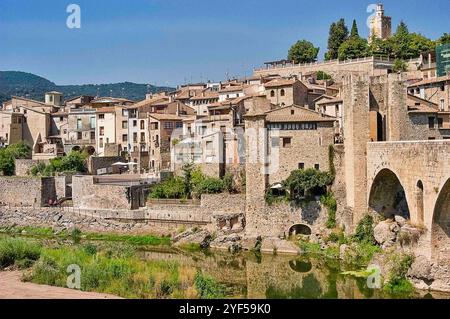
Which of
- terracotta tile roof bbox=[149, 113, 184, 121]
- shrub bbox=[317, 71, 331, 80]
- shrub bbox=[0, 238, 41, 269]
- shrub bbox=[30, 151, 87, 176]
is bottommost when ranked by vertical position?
shrub bbox=[0, 238, 41, 269]

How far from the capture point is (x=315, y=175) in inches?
1296

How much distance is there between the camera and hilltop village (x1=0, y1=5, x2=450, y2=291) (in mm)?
25516

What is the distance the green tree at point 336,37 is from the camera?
2837 inches

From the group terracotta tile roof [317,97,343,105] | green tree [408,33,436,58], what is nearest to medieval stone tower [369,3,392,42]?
green tree [408,33,436,58]

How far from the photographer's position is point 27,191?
148ft

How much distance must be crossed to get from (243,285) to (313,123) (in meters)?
11.6

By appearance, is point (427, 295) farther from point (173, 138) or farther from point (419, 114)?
point (173, 138)

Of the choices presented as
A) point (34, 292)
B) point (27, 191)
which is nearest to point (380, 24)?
point (27, 191)

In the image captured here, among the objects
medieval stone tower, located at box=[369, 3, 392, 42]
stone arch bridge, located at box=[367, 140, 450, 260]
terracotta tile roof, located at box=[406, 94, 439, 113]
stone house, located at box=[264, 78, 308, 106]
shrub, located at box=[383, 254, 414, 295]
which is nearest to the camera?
stone arch bridge, located at box=[367, 140, 450, 260]

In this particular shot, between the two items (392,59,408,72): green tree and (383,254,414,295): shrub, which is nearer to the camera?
(383,254,414,295): shrub

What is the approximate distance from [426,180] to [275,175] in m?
11.7

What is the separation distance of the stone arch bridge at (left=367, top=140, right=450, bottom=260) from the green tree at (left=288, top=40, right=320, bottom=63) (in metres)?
47.6

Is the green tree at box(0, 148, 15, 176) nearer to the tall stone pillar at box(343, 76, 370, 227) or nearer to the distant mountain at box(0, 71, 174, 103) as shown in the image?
the tall stone pillar at box(343, 76, 370, 227)
